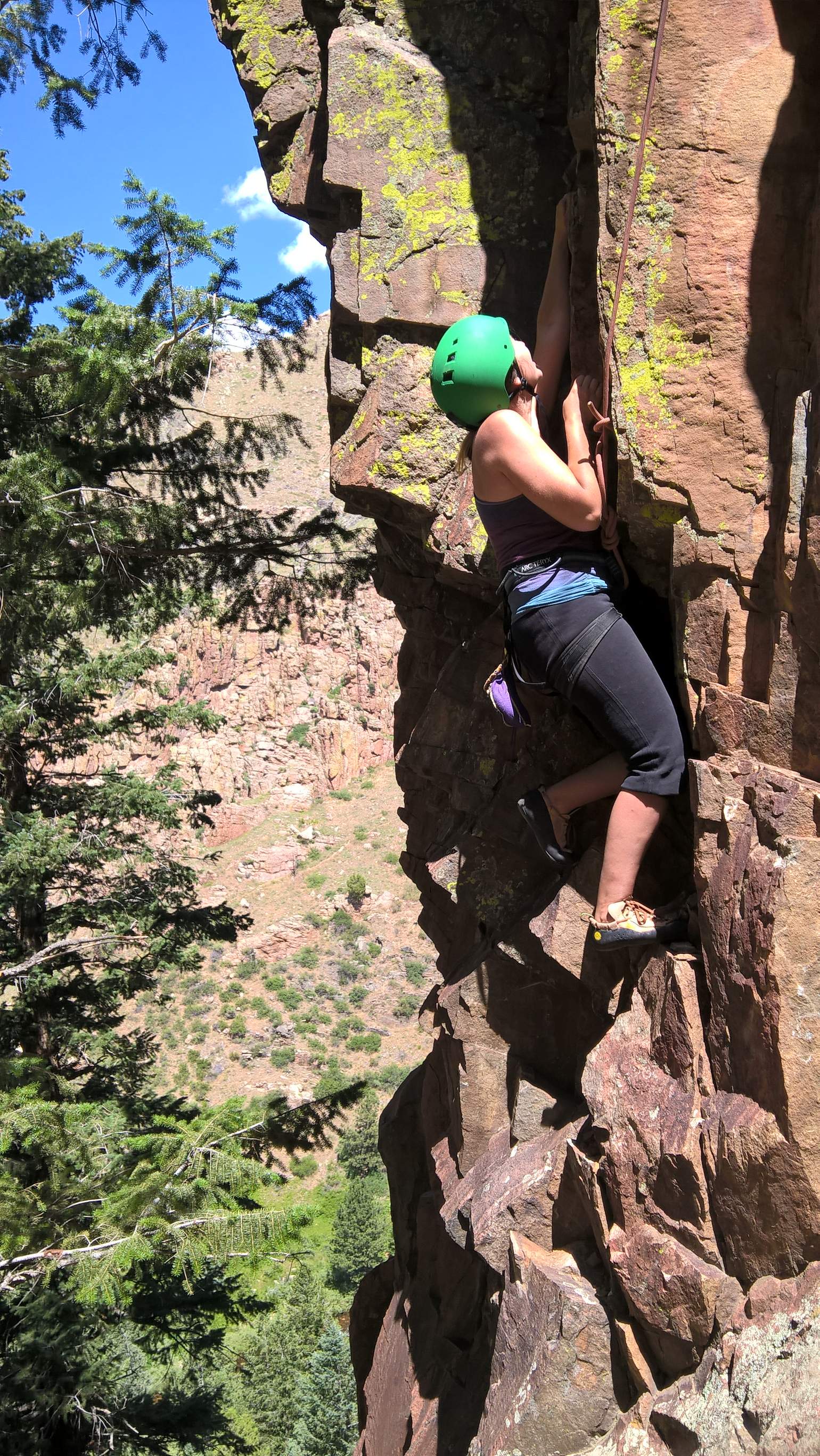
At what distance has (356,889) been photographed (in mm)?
41875

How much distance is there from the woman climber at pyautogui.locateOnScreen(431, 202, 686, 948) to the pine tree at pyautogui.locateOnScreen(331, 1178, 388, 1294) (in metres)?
25.4

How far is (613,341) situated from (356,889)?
39332 mm

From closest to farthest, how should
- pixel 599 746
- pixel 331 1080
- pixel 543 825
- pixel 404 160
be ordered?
pixel 543 825 → pixel 599 746 → pixel 404 160 → pixel 331 1080

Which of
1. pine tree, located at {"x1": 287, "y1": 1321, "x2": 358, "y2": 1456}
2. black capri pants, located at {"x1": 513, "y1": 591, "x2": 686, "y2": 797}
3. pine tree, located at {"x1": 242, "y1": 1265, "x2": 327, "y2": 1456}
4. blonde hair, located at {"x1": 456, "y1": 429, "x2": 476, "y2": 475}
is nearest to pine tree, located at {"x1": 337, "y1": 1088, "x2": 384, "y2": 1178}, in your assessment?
pine tree, located at {"x1": 242, "y1": 1265, "x2": 327, "y2": 1456}

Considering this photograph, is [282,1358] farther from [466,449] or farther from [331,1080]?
[466,449]

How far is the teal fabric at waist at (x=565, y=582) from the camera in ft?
11.9

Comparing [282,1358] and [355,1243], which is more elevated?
[282,1358]

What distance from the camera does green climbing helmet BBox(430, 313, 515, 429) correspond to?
11.8 ft

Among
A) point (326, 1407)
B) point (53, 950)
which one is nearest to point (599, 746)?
point (53, 950)

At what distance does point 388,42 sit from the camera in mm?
5035

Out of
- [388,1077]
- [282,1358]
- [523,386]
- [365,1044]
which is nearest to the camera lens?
[523,386]

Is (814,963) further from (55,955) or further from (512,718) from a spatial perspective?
(55,955)

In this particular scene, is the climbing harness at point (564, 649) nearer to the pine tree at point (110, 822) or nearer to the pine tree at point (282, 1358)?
the pine tree at point (110, 822)

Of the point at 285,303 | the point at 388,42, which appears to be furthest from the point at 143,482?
the point at 388,42
